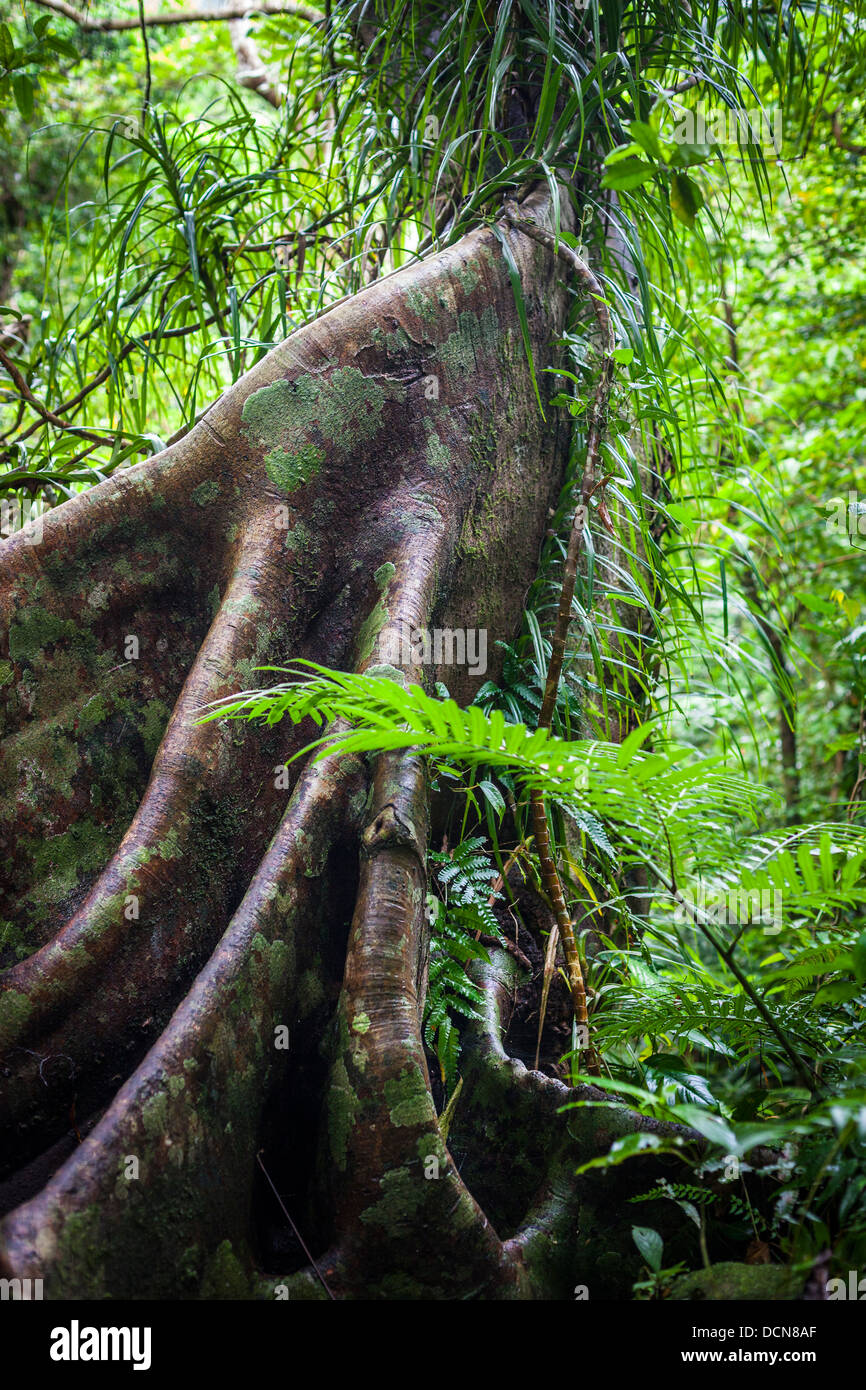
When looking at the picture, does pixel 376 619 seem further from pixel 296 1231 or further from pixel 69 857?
pixel 296 1231

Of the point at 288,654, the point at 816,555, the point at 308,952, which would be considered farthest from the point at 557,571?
the point at 816,555

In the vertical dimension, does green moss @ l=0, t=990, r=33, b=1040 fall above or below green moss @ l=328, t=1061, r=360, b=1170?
above

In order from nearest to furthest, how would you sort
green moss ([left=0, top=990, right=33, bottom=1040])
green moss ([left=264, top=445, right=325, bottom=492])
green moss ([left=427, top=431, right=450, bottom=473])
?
1. green moss ([left=0, top=990, right=33, bottom=1040])
2. green moss ([left=264, top=445, right=325, bottom=492])
3. green moss ([left=427, top=431, right=450, bottom=473])

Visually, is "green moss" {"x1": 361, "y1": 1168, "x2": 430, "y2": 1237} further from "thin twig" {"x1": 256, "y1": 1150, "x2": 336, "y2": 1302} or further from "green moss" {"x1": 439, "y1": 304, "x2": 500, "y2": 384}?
"green moss" {"x1": 439, "y1": 304, "x2": 500, "y2": 384}

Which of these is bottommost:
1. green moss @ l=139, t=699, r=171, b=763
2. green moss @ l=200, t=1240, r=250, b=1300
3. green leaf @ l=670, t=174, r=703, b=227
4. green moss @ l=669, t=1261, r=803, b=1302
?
green moss @ l=669, t=1261, r=803, b=1302

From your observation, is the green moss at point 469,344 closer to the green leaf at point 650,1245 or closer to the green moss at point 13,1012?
the green moss at point 13,1012

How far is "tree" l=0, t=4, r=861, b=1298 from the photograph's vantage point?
1.44 m

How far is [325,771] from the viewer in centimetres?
181

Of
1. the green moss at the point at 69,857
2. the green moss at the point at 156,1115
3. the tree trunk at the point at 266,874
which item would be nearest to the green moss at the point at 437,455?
the tree trunk at the point at 266,874

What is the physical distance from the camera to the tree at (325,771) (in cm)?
144

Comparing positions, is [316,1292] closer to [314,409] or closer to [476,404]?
[314,409]

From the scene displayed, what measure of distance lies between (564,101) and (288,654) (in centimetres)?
214

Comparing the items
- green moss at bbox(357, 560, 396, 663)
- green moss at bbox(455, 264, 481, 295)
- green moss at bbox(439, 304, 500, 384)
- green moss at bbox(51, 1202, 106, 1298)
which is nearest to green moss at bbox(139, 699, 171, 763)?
green moss at bbox(357, 560, 396, 663)

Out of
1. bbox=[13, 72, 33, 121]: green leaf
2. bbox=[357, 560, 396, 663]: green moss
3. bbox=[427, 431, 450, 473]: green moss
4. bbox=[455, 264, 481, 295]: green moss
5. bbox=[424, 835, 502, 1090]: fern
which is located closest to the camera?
bbox=[424, 835, 502, 1090]: fern
